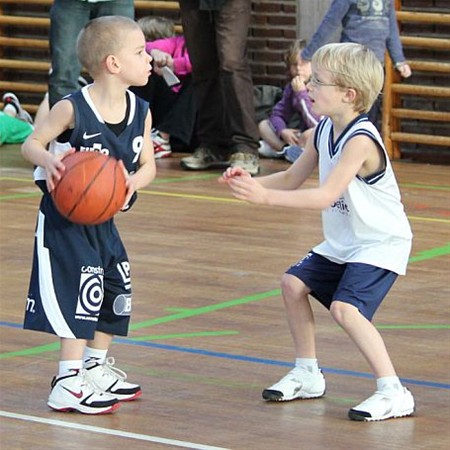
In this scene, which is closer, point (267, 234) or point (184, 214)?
point (267, 234)

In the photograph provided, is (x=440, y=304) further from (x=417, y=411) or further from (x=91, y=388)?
(x=91, y=388)

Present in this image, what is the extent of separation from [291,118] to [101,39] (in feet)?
22.9

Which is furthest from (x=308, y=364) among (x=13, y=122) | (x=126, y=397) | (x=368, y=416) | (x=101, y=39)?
(x=13, y=122)

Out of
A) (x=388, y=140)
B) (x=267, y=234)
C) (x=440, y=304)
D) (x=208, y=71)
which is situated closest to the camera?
(x=440, y=304)

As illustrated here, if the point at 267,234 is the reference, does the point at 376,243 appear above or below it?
above

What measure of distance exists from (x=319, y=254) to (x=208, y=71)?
241 inches

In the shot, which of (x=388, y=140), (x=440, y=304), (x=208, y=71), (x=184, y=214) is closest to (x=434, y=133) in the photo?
(x=388, y=140)

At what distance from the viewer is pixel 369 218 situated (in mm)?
4863

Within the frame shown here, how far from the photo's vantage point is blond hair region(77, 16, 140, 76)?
16.3 ft

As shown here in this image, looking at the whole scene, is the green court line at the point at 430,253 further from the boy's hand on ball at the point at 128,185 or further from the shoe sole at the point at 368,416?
the boy's hand on ball at the point at 128,185

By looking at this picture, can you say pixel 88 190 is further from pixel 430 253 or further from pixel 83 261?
pixel 430 253

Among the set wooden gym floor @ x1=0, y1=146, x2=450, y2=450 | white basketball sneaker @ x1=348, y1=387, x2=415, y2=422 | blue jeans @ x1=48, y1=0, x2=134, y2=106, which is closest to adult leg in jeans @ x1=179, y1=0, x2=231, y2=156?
blue jeans @ x1=48, y1=0, x2=134, y2=106

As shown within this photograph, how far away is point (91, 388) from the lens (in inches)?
190

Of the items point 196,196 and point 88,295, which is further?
point 196,196
